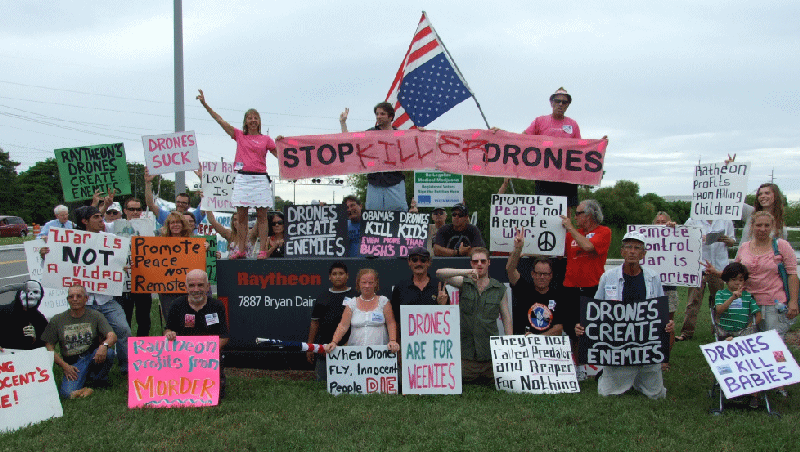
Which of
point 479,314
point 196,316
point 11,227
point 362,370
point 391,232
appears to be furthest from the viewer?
point 11,227

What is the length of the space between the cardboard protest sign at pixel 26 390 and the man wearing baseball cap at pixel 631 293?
4.93 meters

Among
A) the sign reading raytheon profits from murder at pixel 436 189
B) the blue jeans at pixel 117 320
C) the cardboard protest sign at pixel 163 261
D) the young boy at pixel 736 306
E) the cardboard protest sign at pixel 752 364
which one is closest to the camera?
the cardboard protest sign at pixel 752 364

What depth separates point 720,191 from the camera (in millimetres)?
9039

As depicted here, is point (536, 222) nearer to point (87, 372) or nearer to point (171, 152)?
point (87, 372)

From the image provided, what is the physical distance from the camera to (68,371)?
6.61 m

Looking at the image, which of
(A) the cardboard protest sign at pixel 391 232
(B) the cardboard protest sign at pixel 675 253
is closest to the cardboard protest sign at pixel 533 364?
(A) the cardboard protest sign at pixel 391 232

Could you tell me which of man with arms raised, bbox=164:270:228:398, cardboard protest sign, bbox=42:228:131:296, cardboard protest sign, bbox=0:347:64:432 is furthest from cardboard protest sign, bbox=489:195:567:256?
cardboard protest sign, bbox=0:347:64:432

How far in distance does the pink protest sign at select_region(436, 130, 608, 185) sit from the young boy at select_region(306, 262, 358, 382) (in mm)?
2061

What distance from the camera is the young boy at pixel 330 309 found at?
23.5 ft

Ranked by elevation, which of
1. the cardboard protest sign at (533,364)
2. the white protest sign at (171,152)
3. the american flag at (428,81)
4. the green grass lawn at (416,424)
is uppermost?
the american flag at (428,81)

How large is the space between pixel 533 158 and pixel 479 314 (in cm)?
228

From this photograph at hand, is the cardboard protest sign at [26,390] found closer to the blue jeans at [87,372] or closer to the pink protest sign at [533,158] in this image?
the blue jeans at [87,372]

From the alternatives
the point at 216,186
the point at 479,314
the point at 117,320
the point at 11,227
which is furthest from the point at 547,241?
the point at 11,227

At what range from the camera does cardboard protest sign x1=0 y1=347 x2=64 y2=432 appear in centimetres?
565
